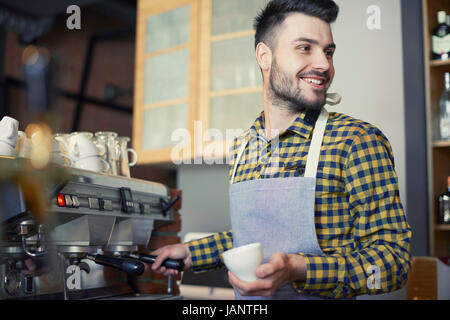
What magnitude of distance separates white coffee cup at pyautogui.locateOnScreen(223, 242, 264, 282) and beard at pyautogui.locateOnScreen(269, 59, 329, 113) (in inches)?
15.0

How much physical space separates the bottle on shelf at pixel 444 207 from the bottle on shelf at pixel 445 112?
20 centimetres

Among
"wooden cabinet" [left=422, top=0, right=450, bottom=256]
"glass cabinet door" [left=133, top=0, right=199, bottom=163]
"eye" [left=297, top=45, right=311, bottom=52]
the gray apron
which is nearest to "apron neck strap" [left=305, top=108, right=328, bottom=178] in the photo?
the gray apron

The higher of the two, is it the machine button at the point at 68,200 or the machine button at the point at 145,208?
the machine button at the point at 68,200

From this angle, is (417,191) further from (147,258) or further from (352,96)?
(147,258)

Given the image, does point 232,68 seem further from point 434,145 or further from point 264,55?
point 264,55

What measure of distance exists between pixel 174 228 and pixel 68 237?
15.8 inches

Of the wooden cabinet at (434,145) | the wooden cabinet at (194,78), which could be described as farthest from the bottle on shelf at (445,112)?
the wooden cabinet at (194,78)

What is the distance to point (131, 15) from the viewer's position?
3.66 meters

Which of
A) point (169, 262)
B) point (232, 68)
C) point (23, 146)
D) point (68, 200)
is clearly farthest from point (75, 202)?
point (232, 68)

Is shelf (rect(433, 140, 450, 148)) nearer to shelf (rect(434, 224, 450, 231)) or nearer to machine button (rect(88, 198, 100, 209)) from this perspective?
shelf (rect(434, 224, 450, 231))

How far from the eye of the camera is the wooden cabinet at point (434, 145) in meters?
1.67

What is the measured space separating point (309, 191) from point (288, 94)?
0.74 ft

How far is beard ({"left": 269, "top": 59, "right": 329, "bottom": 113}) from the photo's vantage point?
93 cm
